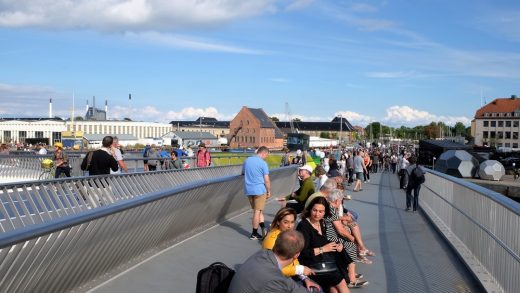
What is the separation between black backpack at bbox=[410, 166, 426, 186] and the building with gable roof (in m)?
124

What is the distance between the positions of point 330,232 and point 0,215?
13.0 ft

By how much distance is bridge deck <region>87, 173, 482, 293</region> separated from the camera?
7.12 metres

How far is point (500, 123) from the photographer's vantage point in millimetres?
138500

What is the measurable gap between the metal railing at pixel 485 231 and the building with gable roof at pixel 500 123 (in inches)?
5097

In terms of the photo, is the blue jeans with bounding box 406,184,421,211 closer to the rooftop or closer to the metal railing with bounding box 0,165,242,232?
the metal railing with bounding box 0,165,242,232

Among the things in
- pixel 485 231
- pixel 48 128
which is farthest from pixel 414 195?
pixel 48 128

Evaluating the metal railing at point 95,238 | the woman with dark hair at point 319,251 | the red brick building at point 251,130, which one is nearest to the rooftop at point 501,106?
the red brick building at point 251,130

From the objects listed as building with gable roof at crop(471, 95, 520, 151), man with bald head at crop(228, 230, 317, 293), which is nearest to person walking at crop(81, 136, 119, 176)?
man with bald head at crop(228, 230, 317, 293)

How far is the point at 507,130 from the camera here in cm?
13800

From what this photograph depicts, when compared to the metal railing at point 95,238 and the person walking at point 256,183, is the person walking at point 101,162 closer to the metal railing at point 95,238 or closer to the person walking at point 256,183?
the metal railing at point 95,238

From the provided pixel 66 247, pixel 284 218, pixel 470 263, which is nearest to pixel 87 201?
pixel 66 247

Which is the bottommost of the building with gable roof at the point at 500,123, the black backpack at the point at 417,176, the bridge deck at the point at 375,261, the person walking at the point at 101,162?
the bridge deck at the point at 375,261

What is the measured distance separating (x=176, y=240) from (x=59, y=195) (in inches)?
75.3

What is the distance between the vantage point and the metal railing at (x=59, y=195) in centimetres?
773
